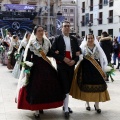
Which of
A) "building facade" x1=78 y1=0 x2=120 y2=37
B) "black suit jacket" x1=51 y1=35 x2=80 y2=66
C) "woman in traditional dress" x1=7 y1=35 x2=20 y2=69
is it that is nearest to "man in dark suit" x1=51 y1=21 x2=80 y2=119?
"black suit jacket" x1=51 y1=35 x2=80 y2=66

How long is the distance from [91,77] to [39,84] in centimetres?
91

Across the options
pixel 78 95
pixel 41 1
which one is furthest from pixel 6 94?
pixel 41 1

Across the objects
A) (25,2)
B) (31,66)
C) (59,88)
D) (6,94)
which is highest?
(25,2)

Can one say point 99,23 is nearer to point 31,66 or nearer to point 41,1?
point 41,1

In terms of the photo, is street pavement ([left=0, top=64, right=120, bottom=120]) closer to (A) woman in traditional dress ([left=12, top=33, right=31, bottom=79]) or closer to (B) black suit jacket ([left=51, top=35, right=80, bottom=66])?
(B) black suit jacket ([left=51, top=35, right=80, bottom=66])

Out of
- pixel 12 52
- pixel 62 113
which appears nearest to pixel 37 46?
pixel 62 113

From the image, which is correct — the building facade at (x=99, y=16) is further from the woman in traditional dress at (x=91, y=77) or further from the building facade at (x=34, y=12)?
the woman in traditional dress at (x=91, y=77)

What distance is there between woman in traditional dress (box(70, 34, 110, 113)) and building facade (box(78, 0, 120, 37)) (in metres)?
27.0

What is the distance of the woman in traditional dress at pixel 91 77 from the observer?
17.4 ft

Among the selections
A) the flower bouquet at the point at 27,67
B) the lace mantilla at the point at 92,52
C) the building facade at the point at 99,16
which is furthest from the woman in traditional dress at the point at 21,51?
the building facade at the point at 99,16

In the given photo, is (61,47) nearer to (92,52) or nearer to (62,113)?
(92,52)

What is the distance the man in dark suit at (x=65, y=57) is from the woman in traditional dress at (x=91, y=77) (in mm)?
230

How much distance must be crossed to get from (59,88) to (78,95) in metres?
0.45

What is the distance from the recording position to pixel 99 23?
118 ft
